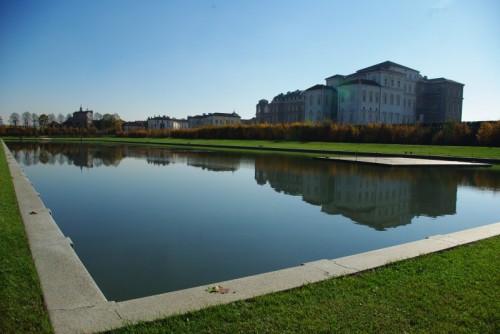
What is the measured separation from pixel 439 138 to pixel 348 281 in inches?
1762

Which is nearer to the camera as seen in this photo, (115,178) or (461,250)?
(461,250)

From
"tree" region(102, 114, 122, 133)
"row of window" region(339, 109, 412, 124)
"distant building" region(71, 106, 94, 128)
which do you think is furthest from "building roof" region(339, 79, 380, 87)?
"distant building" region(71, 106, 94, 128)

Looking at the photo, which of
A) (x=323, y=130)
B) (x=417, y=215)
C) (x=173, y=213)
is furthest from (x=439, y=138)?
(x=173, y=213)

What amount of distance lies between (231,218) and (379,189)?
23.4 feet

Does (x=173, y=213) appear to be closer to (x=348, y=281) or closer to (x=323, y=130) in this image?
(x=348, y=281)

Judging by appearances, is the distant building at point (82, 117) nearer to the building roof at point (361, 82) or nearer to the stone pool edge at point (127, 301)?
the building roof at point (361, 82)

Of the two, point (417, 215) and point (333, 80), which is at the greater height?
point (333, 80)

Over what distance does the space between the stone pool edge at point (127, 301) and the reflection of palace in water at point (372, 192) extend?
3571mm

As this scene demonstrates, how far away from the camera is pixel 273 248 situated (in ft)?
23.0

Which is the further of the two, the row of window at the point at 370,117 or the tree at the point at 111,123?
the tree at the point at 111,123

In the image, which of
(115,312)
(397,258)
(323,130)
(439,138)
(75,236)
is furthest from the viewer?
(323,130)

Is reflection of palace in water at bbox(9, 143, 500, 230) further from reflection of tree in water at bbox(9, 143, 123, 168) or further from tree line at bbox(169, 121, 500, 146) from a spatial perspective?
tree line at bbox(169, 121, 500, 146)

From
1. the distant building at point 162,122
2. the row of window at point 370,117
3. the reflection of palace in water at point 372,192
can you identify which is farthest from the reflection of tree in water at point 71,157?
the distant building at point 162,122

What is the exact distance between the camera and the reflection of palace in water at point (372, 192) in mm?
10372
